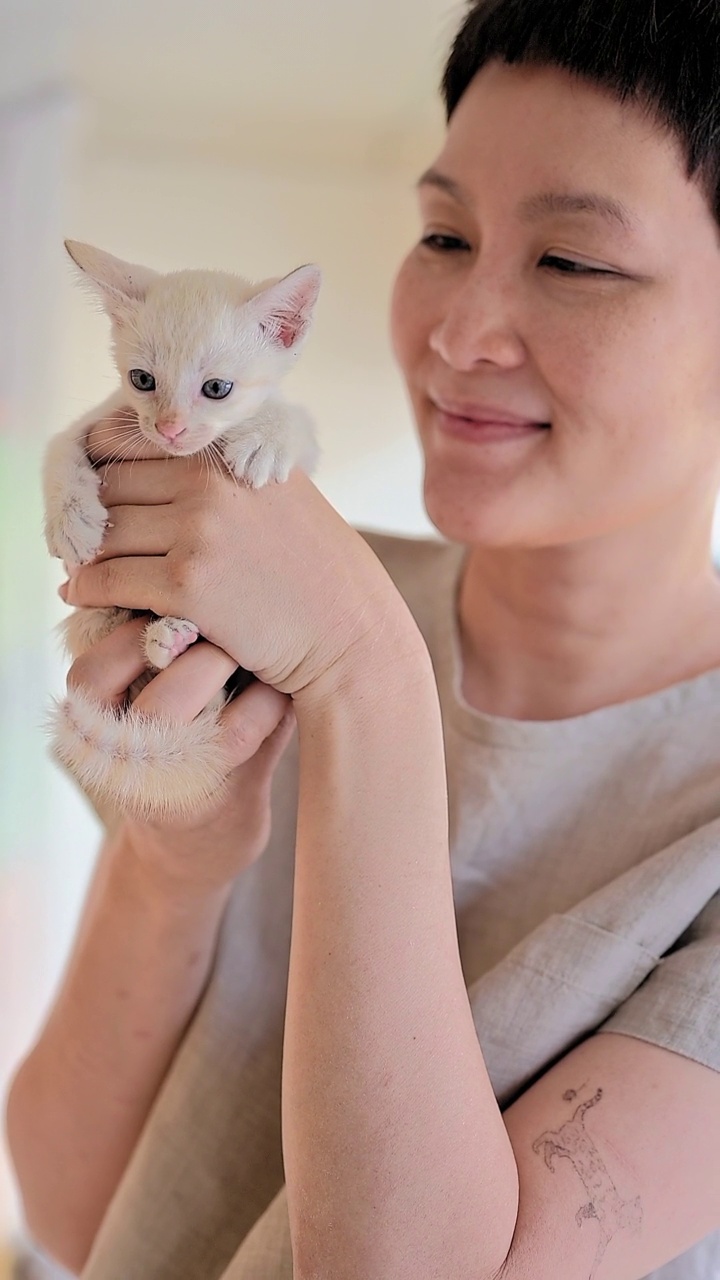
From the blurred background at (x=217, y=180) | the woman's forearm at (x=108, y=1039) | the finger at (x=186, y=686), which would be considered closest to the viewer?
the finger at (x=186, y=686)

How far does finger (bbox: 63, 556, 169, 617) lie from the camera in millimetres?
550

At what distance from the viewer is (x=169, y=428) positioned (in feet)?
1.79

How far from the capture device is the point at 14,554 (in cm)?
133

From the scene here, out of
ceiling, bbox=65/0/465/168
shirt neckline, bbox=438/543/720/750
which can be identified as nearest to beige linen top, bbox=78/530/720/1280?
shirt neckline, bbox=438/543/720/750

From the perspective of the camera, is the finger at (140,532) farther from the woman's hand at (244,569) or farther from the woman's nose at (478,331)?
the woman's nose at (478,331)

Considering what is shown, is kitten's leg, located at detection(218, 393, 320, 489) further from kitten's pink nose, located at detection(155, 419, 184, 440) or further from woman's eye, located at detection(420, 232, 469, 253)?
woman's eye, located at detection(420, 232, 469, 253)

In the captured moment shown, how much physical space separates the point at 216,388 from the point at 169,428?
0.16ft

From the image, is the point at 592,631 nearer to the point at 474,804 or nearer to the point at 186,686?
the point at 474,804

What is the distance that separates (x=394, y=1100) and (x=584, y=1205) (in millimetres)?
131

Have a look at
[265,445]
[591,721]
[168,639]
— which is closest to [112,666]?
[168,639]

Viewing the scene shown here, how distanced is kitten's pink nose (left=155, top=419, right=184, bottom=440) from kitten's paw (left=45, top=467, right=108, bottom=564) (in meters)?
0.06

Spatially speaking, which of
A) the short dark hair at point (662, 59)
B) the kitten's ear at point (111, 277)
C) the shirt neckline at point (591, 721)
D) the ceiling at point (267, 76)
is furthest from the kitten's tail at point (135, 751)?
the ceiling at point (267, 76)

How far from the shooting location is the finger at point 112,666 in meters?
0.56

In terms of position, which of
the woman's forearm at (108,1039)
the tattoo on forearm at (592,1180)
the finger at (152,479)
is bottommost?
the woman's forearm at (108,1039)
